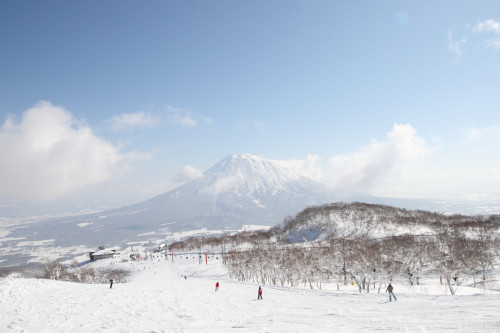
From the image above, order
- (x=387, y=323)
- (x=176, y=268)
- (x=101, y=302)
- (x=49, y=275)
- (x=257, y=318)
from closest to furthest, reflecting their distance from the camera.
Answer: (x=387, y=323), (x=257, y=318), (x=101, y=302), (x=49, y=275), (x=176, y=268)

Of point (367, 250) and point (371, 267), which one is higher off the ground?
point (371, 267)

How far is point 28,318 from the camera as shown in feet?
81.2

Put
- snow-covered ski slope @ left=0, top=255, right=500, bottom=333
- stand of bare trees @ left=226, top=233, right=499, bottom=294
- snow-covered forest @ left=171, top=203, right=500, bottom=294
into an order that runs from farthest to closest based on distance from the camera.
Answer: snow-covered forest @ left=171, top=203, right=500, bottom=294 < stand of bare trees @ left=226, top=233, right=499, bottom=294 < snow-covered ski slope @ left=0, top=255, right=500, bottom=333

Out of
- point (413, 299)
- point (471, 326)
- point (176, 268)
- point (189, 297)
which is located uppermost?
point (471, 326)

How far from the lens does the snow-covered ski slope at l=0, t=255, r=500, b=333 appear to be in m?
17.7

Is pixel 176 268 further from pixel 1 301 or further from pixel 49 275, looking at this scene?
pixel 1 301

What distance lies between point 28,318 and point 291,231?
12281 centimetres

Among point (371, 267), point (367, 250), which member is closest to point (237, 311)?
point (371, 267)

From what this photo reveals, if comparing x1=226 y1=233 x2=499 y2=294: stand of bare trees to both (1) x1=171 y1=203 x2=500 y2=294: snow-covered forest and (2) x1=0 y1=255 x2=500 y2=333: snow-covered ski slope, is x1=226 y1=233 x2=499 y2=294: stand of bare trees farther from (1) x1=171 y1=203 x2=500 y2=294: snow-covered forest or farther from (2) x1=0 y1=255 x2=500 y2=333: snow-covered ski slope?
(2) x1=0 y1=255 x2=500 y2=333: snow-covered ski slope

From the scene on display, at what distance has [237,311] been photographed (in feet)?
83.6

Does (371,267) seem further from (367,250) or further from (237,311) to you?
(237,311)

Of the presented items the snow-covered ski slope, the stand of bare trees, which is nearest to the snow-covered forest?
the stand of bare trees

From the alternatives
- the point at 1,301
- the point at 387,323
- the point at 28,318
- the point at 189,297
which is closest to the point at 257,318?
the point at 387,323

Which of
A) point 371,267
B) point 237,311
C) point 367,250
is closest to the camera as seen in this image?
point 237,311
